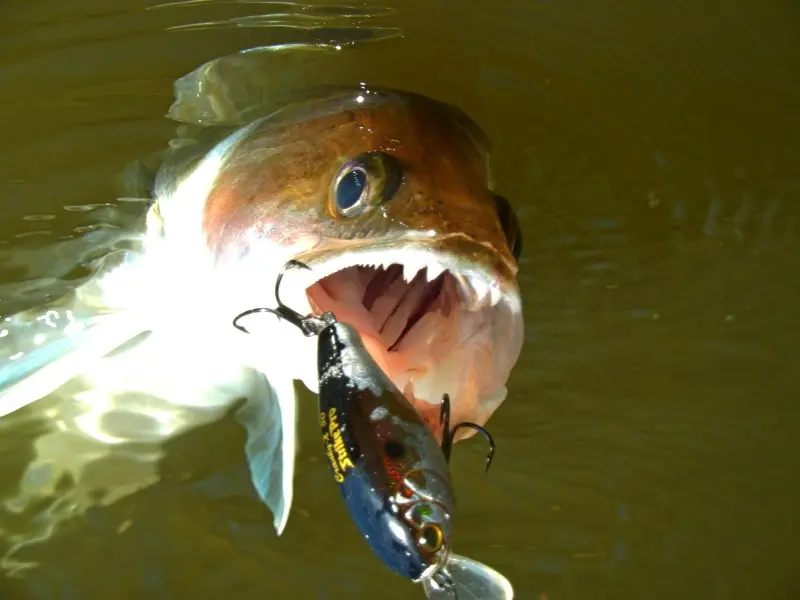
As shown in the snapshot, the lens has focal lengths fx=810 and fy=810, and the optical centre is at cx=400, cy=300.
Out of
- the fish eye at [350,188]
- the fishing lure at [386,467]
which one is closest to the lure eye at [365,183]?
the fish eye at [350,188]

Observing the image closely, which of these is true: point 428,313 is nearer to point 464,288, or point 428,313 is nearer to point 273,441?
point 464,288

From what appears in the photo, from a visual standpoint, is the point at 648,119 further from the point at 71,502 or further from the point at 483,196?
the point at 71,502

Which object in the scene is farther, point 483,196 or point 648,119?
point 648,119

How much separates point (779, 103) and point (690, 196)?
0.41 metres

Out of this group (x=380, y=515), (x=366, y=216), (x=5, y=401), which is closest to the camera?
(x=380, y=515)

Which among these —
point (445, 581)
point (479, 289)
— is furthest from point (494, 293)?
point (445, 581)

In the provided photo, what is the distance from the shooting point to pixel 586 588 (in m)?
1.89

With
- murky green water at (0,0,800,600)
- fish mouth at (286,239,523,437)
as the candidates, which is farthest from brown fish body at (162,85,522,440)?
murky green water at (0,0,800,600)

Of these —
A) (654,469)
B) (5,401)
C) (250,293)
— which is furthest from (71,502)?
(654,469)

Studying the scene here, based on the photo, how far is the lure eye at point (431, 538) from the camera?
2.80ft

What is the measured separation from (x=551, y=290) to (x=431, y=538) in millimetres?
1269

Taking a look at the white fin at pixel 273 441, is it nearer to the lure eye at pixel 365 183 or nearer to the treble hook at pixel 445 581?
the lure eye at pixel 365 183

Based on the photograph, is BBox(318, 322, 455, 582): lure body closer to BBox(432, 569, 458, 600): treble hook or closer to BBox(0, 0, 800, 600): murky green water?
BBox(432, 569, 458, 600): treble hook

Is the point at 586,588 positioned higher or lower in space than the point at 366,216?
lower
